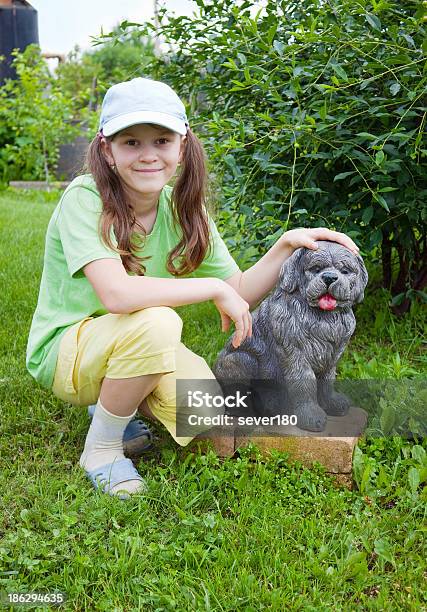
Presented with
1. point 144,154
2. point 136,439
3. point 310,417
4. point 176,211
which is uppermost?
point 144,154

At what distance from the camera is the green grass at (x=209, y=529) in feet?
6.37

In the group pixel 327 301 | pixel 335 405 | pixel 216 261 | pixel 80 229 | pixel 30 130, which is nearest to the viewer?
pixel 327 301

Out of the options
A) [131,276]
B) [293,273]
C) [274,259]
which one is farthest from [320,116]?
[131,276]

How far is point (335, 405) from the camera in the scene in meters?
2.57

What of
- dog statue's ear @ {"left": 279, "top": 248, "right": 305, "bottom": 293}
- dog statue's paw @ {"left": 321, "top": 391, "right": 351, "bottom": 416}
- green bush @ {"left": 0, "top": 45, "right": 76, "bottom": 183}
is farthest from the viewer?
green bush @ {"left": 0, "top": 45, "right": 76, "bottom": 183}

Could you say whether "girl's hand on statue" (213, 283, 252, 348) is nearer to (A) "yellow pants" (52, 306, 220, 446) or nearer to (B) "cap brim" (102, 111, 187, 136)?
(A) "yellow pants" (52, 306, 220, 446)

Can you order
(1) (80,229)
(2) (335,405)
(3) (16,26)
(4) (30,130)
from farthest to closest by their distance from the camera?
1. (3) (16,26)
2. (4) (30,130)
3. (2) (335,405)
4. (1) (80,229)

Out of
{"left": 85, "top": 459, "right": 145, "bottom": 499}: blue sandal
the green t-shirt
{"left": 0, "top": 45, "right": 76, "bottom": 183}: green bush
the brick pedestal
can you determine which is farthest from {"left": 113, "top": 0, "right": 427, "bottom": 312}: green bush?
{"left": 0, "top": 45, "right": 76, "bottom": 183}: green bush

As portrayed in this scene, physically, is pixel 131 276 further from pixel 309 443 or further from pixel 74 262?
pixel 309 443

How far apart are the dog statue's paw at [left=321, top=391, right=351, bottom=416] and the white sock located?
0.69m

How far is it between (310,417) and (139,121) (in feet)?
3.65

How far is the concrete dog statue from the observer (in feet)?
7.52

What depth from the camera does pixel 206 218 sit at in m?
2.71

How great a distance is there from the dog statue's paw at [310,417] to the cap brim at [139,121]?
1005 millimetres
